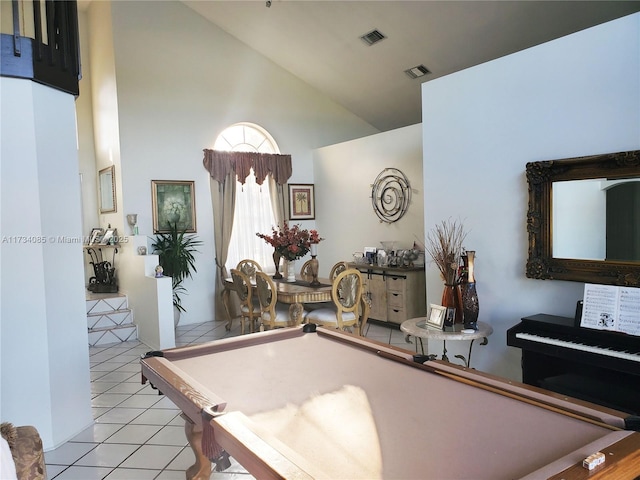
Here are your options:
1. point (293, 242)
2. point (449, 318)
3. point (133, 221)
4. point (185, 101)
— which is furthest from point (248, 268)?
point (449, 318)

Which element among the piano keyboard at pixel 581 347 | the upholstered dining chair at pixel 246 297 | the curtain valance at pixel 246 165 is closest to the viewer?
the piano keyboard at pixel 581 347

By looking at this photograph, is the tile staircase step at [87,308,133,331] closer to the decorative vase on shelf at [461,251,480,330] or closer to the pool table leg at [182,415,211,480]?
the pool table leg at [182,415,211,480]

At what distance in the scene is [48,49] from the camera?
2895 mm

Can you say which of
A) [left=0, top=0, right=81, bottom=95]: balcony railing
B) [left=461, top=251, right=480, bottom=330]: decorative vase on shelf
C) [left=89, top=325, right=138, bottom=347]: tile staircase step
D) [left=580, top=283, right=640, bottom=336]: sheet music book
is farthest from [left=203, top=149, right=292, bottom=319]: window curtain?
[left=580, top=283, right=640, bottom=336]: sheet music book

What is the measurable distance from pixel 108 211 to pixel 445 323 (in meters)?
5.27

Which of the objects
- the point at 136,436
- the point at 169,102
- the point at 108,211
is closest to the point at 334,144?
the point at 169,102

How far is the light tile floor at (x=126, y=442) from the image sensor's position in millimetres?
2559

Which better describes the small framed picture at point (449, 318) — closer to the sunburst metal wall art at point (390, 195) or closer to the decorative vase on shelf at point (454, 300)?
the decorative vase on shelf at point (454, 300)

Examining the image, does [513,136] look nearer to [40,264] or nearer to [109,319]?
[40,264]

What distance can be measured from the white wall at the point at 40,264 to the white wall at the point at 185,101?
3.03 metres

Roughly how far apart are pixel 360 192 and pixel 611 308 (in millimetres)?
4476

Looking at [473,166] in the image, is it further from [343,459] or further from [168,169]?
[168,169]

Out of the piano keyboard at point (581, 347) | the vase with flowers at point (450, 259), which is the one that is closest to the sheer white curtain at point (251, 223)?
the vase with flowers at point (450, 259)

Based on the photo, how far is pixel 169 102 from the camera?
6305mm
